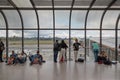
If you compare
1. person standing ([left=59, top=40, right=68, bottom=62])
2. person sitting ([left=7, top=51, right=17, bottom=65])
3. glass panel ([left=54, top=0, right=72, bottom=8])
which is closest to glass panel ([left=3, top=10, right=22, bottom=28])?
glass panel ([left=54, top=0, right=72, bottom=8])

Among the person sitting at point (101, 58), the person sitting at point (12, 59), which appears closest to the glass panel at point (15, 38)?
the person sitting at point (12, 59)

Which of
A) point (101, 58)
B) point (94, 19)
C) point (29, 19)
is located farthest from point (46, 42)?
point (101, 58)

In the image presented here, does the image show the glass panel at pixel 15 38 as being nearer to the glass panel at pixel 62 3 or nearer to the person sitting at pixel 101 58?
the glass panel at pixel 62 3

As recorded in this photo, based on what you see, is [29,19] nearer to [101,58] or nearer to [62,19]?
[62,19]

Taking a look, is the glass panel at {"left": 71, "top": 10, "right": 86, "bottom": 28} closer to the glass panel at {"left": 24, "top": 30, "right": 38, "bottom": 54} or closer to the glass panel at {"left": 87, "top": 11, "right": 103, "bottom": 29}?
the glass panel at {"left": 87, "top": 11, "right": 103, "bottom": 29}

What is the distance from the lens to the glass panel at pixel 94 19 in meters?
12.7

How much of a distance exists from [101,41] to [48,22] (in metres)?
3.76

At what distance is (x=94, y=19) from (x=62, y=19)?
6.83ft

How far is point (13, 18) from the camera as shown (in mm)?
12969

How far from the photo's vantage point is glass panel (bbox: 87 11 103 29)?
12.7 m

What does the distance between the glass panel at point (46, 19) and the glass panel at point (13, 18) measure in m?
1.44

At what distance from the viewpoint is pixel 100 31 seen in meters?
13.2

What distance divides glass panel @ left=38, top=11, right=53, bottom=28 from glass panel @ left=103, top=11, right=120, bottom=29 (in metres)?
3.50

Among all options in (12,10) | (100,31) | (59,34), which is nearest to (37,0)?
(12,10)
